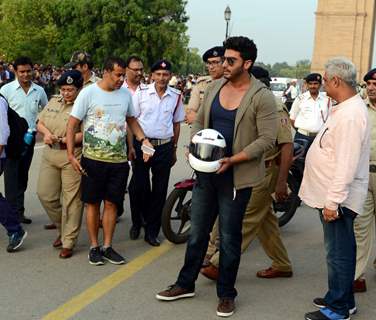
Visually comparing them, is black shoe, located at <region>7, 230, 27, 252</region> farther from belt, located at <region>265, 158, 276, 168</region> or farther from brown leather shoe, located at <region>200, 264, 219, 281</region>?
belt, located at <region>265, 158, 276, 168</region>

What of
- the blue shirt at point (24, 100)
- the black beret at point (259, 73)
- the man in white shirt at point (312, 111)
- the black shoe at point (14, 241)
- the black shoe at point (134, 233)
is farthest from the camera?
the man in white shirt at point (312, 111)

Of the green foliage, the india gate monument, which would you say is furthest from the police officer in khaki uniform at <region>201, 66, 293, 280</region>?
the india gate monument

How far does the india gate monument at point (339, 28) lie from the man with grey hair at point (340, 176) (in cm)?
5506

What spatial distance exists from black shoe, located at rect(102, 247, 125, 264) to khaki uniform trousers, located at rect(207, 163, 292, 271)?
0.79 m

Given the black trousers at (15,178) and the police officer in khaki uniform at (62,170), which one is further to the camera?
the black trousers at (15,178)

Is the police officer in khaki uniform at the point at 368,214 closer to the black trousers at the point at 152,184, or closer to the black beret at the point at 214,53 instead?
the black beret at the point at 214,53

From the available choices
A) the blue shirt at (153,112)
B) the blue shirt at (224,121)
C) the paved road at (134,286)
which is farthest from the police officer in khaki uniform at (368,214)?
the blue shirt at (153,112)

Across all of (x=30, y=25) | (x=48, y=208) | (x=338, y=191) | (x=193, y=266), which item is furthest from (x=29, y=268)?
(x=30, y=25)

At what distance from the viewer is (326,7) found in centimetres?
5750

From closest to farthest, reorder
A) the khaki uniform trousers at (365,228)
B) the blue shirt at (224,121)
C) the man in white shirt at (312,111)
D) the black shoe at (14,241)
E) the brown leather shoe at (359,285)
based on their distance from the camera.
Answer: the blue shirt at (224,121) < the khaki uniform trousers at (365,228) < the brown leather shoe at (359,285) < the black shoe at (14,241) < the man in white shirt at (312,111)

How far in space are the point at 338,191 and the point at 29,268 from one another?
2714 millimetres

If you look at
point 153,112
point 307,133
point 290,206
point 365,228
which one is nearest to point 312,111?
point 307,133

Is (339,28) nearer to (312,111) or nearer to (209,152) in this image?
(312,111)

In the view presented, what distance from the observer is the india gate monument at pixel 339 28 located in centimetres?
5772
